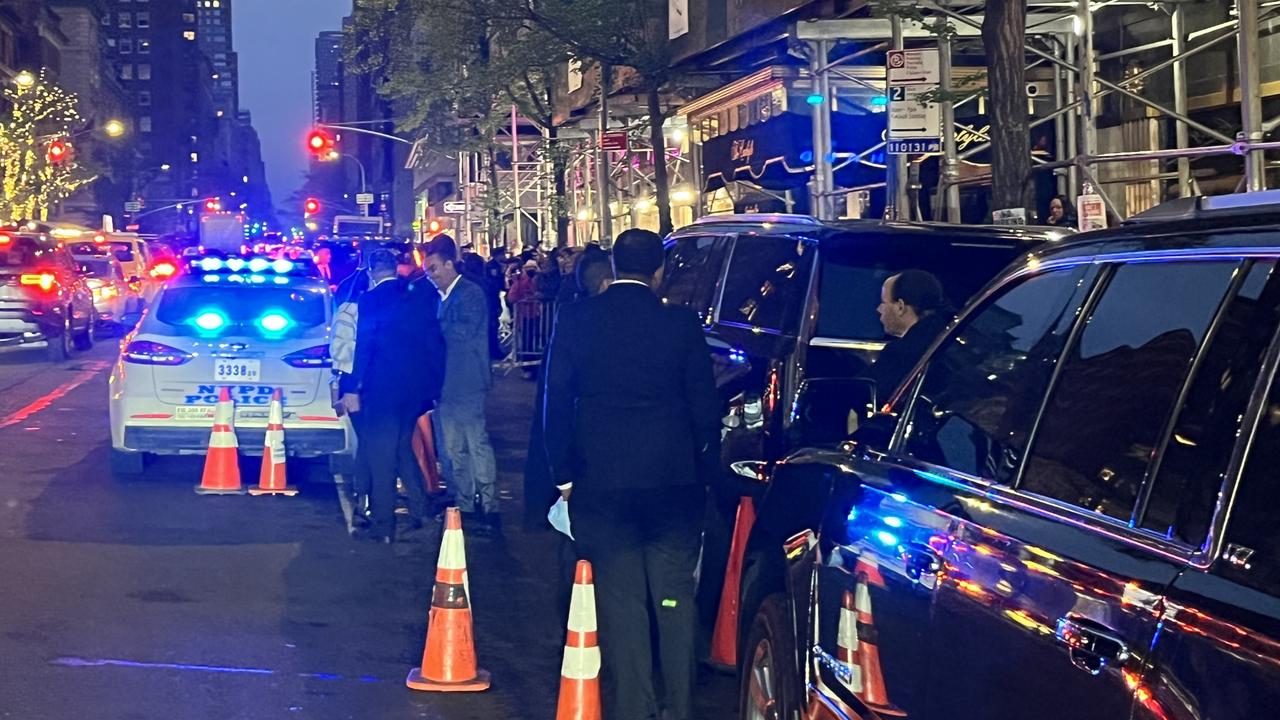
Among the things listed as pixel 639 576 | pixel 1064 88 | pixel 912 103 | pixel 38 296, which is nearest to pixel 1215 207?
pixel 639 576

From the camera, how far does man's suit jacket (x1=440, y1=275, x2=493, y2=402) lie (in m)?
11.8

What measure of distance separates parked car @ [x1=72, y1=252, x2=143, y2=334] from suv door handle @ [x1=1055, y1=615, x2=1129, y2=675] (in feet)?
105

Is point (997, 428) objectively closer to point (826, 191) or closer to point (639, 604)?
point (639, 604)

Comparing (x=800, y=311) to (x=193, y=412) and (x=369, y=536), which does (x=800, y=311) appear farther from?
(x=193, y=412)

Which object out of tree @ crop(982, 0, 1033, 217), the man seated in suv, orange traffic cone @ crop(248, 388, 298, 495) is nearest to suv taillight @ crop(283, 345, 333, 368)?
orange traffic cone @ crop(248, 388, 298, 495)

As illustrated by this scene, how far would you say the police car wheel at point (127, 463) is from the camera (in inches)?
533

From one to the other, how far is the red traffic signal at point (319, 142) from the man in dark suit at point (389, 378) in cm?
3854

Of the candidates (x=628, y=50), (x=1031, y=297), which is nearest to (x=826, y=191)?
(x=628, y=50)

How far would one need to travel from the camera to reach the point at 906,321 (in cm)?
798

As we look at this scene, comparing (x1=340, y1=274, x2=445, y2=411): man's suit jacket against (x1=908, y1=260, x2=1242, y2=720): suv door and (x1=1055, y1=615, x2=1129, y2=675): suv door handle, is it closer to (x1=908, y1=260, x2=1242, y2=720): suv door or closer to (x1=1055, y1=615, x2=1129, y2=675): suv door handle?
(x1=908, y1=260, x2=1242, y2=720): suv door

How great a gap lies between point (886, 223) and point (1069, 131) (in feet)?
43.7

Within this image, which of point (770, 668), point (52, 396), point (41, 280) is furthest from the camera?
point (41, 280)

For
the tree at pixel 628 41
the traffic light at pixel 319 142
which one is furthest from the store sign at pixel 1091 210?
the traffic light at pixel 319 142

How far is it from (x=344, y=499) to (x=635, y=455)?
7.16m
